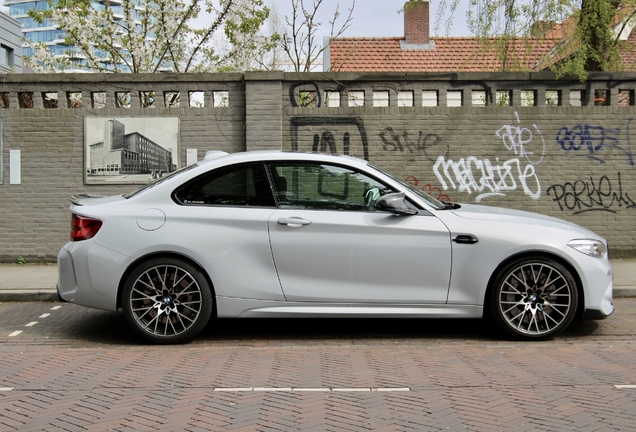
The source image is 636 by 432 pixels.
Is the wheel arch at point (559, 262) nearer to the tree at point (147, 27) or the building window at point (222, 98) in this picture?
the building window at point (222, 98)

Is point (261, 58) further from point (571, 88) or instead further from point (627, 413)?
point (627, 413)

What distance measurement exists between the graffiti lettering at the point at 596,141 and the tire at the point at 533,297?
18.3ft

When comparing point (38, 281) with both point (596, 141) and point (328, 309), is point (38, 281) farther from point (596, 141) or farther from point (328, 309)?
point (596, 141)

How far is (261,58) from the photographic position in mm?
22609

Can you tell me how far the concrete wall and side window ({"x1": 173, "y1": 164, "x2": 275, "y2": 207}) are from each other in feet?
15.7

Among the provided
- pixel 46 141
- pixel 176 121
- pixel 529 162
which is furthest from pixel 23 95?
pixel 529 162

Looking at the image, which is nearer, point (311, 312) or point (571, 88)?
point (311, 312)

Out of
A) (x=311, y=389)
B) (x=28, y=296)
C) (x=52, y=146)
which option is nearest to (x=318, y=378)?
(x=311, y=389)

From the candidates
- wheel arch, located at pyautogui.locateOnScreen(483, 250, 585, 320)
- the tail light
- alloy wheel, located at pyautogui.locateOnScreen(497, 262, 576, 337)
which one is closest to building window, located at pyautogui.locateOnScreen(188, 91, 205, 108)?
the tail light

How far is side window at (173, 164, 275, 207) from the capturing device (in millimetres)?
6445

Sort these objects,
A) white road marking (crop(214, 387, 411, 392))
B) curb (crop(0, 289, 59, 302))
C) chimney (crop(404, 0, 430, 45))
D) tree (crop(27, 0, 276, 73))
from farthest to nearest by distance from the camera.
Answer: chimney (crop(404, 0, 430, 45)) < tree (crop(27, 0, 276, 73)) < curb (crop(0, 289, 59, 302)) < white road marking (crop(214, 387, 411, 392))

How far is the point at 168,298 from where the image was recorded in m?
6.25

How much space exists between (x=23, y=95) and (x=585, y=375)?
9.79 m

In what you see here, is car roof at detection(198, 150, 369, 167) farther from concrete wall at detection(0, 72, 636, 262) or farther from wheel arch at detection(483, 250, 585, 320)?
concrete wall at detection(0, 72, 636, 262)
